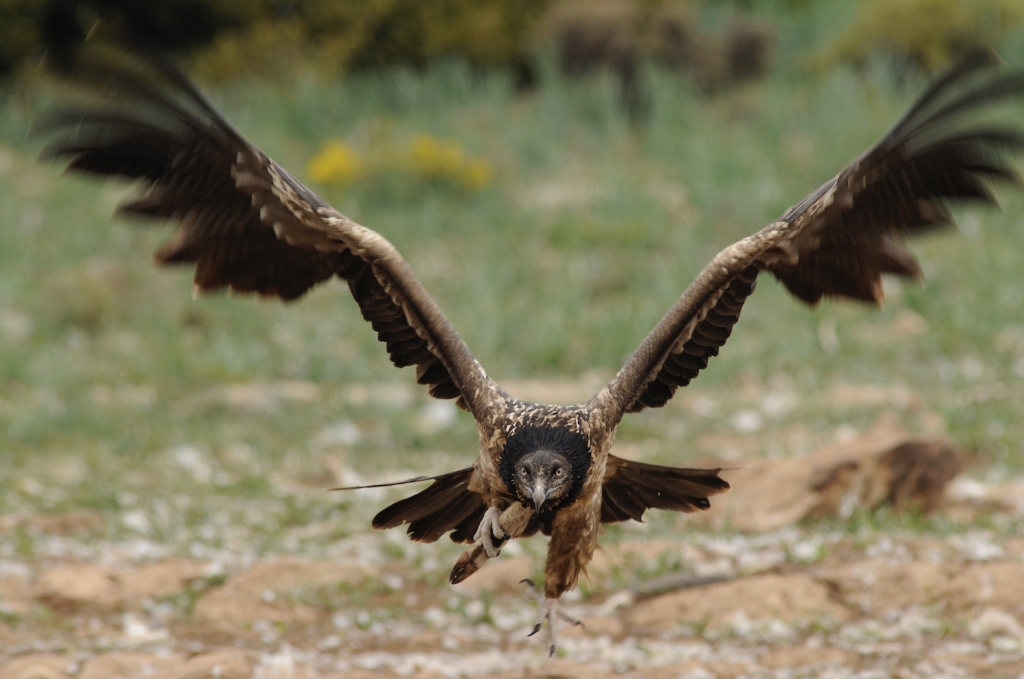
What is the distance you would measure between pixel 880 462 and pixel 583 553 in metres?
1.94

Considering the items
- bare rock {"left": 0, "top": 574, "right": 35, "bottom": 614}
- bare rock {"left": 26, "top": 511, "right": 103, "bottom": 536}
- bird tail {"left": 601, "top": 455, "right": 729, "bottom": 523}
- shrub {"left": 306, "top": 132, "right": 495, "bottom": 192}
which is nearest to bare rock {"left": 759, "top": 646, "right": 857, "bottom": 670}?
bird tail {"left": 601, "top": 455, "right": 729, "bottom": 523}

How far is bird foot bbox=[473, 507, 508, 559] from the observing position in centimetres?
385

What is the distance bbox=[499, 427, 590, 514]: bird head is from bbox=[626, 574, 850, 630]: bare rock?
103cm

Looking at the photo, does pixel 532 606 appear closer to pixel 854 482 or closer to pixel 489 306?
pixel 854 482

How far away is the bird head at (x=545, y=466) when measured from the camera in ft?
11.6

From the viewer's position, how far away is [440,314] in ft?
13.2

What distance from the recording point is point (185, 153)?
145 inches

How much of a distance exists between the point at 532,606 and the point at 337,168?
7.50 m

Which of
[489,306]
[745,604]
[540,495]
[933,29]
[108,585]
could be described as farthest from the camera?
[933,29]

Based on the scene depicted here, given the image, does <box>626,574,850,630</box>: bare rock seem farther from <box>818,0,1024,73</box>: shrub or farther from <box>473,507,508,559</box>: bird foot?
<box>818,0,1024,73</box>: shrub

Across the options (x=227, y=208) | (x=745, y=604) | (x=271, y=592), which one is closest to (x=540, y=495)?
(x=745, y=604)

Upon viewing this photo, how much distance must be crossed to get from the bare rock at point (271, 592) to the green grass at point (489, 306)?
0.99 metres

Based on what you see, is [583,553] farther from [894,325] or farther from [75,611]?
[894,325]

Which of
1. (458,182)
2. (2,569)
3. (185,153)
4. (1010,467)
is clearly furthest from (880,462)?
(458,182)
